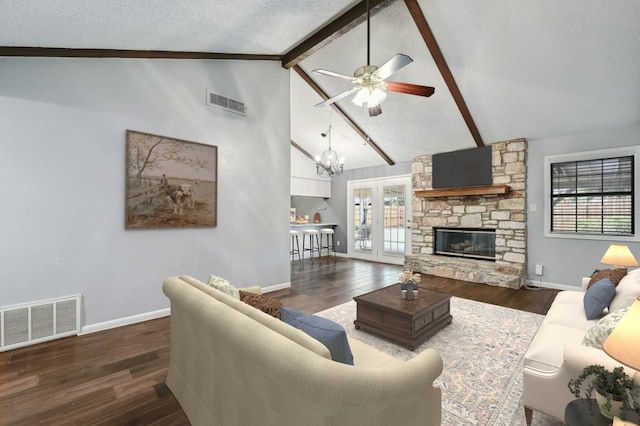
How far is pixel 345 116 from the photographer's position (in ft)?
19.8

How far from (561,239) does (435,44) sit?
3.81 meters

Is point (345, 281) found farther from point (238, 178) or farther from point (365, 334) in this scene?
point (238, 178)

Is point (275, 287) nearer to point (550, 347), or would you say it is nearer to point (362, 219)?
point (550, 347)

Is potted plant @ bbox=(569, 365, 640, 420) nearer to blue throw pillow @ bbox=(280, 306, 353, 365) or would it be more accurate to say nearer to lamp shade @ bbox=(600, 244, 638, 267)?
blue throw pillow @ bbox=(280, 306, 353, 365)

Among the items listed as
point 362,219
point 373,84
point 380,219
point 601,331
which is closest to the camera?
point 601,331

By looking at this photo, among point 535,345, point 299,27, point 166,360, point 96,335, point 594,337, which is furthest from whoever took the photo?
Result: point 299,27

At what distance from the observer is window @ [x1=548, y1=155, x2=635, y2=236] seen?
4.22 metres

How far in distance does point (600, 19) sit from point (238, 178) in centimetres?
468

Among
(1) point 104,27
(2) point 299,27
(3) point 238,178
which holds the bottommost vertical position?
(3) point 238,178

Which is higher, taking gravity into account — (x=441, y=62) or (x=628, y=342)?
(x=441, y=62)

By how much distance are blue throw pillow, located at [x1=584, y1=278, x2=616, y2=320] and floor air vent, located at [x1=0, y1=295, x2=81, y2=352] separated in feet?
15.4

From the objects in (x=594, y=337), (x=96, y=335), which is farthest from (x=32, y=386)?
(x=594, y=337)

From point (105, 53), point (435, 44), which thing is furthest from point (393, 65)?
point (105, 53)

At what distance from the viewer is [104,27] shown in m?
2.57
